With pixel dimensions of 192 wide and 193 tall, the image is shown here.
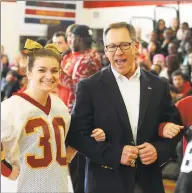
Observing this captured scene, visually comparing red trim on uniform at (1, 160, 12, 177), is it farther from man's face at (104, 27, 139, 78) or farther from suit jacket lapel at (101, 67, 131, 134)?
man's face at (104, 27, 139, 78)

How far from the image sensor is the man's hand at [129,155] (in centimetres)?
235

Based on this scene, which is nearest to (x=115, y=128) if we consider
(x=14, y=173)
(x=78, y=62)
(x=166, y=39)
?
(x=14, y=173)

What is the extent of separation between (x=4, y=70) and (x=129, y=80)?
21.2ft

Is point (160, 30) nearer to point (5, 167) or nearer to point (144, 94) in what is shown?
point (144, 94)

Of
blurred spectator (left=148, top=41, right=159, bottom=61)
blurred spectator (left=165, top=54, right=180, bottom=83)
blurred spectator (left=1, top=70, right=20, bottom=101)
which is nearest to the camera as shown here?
blurred spectator (left=165, top=54, right=180, bottom=83)

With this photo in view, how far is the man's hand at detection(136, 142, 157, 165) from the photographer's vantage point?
2359 mm

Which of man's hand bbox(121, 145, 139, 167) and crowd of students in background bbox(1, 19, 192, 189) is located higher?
crowd of students in background bbox(1, 19, 192, 189)

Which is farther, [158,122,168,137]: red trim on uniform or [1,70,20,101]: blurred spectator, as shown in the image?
[1,70,20,101]: blurred spectator

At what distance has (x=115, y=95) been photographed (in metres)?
2.42

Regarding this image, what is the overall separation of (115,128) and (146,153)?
0.17 m

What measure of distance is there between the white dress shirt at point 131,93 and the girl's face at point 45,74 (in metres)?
0.27

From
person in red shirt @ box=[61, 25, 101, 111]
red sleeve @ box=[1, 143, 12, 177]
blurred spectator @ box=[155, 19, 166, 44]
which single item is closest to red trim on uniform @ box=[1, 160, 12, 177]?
red sleeve @ box=[1, 143, 12, 177]

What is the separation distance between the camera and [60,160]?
243cm

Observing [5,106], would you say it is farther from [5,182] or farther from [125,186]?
[5,182]
